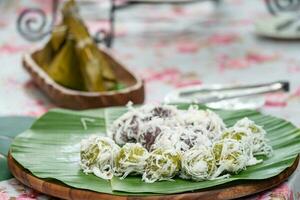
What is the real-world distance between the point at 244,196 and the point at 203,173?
55 mm

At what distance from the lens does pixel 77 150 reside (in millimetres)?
929

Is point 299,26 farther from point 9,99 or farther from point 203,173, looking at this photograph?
point 203,173

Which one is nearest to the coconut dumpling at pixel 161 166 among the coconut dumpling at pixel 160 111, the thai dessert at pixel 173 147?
the thai dessert at pixel 173 147

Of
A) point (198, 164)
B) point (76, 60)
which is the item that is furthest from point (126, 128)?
point (76, 60)

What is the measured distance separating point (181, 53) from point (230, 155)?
0.90 metres

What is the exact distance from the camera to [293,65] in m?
1.58

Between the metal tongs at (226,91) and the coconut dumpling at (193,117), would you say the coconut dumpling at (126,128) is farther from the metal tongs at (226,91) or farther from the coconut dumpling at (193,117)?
the metal tongs at (226,91)

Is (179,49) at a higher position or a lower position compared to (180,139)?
lower

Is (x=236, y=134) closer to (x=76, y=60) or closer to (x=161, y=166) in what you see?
(x=161, y=166)

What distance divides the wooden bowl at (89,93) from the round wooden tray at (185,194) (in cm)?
34

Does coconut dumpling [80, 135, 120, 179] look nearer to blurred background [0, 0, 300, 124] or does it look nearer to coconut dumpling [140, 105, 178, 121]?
coconut dumpling [140, 105, 178, 121]

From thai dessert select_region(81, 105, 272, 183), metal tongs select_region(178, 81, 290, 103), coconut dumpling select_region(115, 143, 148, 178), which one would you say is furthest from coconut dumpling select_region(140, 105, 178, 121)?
metal tongs select_region(178, 81, 290, 103)

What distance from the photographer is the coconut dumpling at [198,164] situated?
816 mm

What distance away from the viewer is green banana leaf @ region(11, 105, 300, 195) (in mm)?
814
